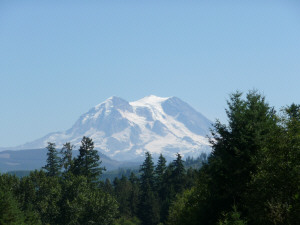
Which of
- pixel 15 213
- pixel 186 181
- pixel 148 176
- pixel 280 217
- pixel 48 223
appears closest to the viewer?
pixel 280 217

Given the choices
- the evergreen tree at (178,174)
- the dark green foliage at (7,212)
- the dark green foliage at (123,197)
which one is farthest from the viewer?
the dark green foliage at (123,197)

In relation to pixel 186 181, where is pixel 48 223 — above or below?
below

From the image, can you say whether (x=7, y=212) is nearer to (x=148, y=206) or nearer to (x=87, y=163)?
(x=87, y=163)

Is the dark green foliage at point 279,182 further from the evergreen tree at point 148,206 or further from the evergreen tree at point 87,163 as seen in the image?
the evergreen tree at point 148,206

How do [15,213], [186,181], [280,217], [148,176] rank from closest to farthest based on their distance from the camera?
[280,217], [15,213], [186,181], [148,176]

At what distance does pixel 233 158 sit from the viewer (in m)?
36.1

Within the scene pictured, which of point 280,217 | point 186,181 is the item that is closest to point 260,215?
point 280,217

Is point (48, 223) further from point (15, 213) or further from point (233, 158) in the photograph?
point (233, 158)

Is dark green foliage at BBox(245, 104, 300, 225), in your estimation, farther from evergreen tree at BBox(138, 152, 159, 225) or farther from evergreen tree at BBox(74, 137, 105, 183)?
evergreen tree at BBox(138, 152, 159, 225)

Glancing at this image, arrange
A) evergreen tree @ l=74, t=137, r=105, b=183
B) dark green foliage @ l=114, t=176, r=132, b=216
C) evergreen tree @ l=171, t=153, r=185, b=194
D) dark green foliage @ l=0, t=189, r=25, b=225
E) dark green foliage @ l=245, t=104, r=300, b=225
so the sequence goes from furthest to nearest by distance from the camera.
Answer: dark green foliage @ l=114, t=176, r=132, b=216, evergreen tree @ l=171, t=153, r=185, b=194, evergreen tree @ l=74, t=137, r=105, b=183, dark green foliage @ l=0, t=189, r=25, b=225, dark green foliage @ l=245, t=104, r=300, b=225

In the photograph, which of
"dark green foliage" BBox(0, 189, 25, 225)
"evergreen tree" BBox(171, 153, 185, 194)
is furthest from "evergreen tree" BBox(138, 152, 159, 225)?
"dark green foliage" BBox(0, 189, 25, 225)

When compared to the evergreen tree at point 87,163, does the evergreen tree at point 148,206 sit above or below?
below

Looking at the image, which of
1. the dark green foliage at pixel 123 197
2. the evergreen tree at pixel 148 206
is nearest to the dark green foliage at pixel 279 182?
the evergreen tree at pixel 148 206

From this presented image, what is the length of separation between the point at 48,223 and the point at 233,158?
150ft
